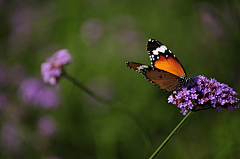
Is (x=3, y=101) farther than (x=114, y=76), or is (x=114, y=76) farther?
(x=114, y=76)

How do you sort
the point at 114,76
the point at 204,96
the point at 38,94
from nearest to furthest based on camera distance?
the point at 204,96 → the point at 38,94 → the point at 114,76

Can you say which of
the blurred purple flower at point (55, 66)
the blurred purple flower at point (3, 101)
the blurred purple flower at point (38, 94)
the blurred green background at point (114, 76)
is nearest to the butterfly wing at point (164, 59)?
the blurred green background at point (114, 76)

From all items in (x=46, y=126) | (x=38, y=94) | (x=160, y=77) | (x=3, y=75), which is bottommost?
(x=160, y=77)

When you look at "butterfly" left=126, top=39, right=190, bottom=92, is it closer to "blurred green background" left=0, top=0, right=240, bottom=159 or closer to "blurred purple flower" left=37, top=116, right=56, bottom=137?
"blurred green background" left=0, top=0, right=240, bottom=159

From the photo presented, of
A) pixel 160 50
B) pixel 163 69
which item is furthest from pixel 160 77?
pixel 160 50

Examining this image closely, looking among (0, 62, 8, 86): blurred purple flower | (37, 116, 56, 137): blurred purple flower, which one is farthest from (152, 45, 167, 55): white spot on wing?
(0, 62, 8, 86): blurred purple flower

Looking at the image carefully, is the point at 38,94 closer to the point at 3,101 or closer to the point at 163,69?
the point at 3,101
